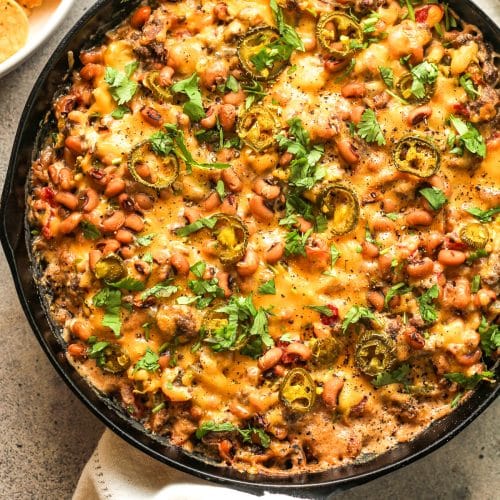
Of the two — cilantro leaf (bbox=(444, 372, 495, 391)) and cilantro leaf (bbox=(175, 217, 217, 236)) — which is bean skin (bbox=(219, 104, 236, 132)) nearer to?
cilantro leaf (bbox=(175, 217, 217, 236))

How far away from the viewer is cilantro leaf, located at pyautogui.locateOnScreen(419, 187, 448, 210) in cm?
370

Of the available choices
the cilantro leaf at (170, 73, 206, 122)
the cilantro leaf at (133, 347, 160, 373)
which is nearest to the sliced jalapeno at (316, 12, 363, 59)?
the cilantro leaf at (170, 73, 206, 122)

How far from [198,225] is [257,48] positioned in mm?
892

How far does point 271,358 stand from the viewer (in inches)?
142

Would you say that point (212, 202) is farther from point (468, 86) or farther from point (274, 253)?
point (468, 86)

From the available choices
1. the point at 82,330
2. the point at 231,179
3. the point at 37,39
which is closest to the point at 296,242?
the point at 231,179

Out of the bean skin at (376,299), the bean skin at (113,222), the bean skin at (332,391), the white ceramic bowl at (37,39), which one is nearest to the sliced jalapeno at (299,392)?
the bean skin at (332,391)

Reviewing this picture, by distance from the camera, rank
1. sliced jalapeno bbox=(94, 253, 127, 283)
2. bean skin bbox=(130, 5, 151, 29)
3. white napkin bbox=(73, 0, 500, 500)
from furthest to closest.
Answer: white napkin bbox=(73, 0, 500, 500)
bean skin bbox=(130, 5, 151, 29)
sliced jalapeno bbox=(94, 253, 127, 283)

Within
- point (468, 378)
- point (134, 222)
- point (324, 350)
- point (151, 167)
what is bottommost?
point (468, 378)

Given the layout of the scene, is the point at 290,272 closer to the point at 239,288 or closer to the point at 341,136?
the point at 239,288

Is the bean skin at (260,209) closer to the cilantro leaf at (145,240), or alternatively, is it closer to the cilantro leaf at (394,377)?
the cilantro leaf at (145,240)

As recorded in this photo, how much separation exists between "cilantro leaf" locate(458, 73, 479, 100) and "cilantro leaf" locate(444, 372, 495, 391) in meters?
1.32

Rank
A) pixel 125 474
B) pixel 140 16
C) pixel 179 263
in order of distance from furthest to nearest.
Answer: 1. pixel 125 474
2. pixel 140 16
3. pixel 179 263

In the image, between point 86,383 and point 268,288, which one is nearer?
point 268,288
